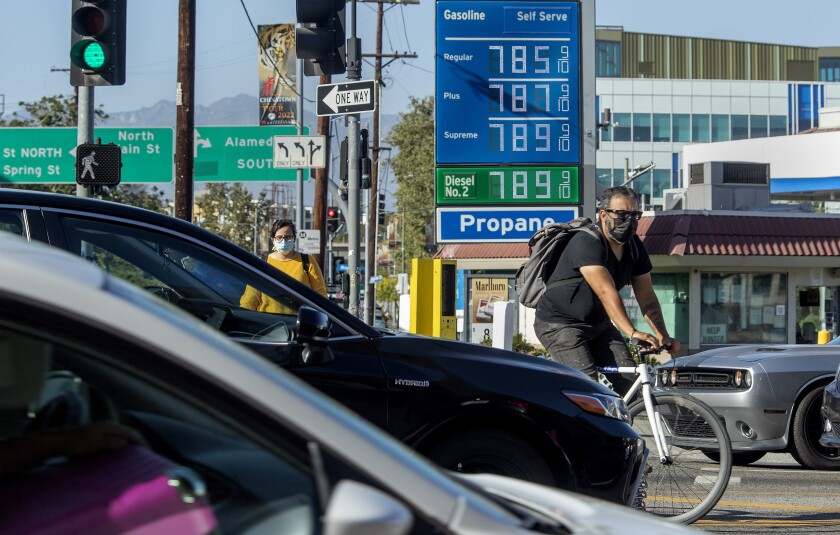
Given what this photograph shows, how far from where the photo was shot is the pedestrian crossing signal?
38.8ft

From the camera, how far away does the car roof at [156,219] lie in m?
5.01

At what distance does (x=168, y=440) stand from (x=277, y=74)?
33822mm

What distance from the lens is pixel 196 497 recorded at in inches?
85.6

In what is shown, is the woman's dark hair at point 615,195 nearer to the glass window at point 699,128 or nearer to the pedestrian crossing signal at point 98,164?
the pedestrian crossing signal at point 98,164

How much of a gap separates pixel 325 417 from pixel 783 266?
2849cm

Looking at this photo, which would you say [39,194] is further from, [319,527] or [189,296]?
[319,527]

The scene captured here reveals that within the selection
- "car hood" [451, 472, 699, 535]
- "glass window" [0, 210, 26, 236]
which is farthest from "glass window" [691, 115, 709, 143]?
"car hood" [451, 472, 699, 535]

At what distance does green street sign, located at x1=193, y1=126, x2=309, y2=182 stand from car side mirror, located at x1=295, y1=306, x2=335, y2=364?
2112cm

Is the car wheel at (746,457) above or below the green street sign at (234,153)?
below

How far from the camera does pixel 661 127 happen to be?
230 ft

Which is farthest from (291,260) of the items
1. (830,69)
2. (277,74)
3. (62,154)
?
(830,69)

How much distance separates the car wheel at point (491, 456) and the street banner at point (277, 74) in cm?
2976

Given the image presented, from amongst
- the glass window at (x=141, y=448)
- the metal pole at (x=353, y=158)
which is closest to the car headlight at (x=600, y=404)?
the glass window at (x=141, y=448)

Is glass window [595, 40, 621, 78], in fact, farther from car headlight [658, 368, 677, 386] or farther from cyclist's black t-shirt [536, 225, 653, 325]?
cyclist's black t-shirt [536, 225, 653, 325]
